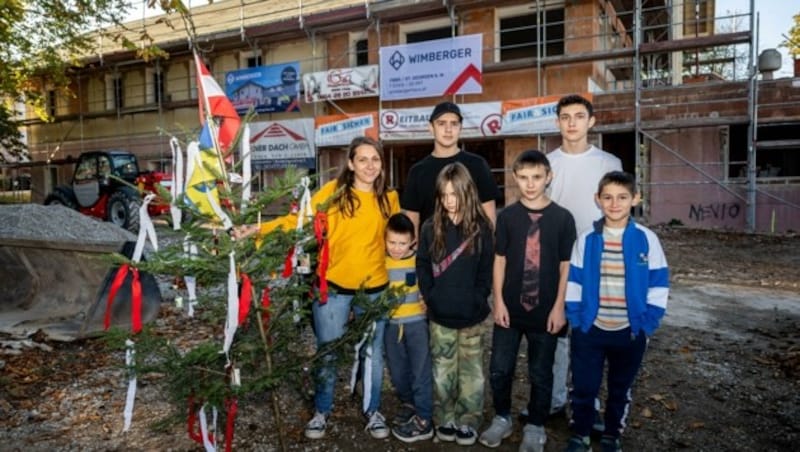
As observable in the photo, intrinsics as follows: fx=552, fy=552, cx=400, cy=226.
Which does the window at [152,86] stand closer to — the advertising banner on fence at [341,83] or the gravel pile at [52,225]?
the advertising banner on fence at [341,83]

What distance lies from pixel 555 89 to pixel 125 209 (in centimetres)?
1066

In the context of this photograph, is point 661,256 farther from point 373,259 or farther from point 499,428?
point 373,259

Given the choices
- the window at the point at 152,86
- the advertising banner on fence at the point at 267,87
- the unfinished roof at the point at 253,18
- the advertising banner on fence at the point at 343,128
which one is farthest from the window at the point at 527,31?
the window at the point at 152,86

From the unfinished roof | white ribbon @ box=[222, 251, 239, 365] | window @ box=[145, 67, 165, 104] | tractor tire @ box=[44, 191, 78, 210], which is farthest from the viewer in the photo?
window @ box=[145, 67, 165, 104]

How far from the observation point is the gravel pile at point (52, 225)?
20.8ft

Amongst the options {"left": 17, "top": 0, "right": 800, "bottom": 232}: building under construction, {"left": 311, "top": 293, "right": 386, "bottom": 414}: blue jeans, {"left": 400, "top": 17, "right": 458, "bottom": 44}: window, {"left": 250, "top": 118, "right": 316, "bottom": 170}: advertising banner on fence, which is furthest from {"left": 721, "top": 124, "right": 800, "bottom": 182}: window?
{"left": 311, "top": 293, "right": 386, "bottom": 414}: blue jeans

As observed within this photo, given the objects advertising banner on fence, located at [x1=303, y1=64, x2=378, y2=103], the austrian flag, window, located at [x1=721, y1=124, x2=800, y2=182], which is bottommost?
the austrian flag

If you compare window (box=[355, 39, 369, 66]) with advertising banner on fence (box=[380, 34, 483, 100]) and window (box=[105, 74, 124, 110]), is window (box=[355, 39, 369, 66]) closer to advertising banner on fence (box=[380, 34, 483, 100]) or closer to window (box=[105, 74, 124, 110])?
advertising banner on fence (box=[380, 34, 483, 100])

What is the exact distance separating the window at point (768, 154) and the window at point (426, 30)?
7451 mm

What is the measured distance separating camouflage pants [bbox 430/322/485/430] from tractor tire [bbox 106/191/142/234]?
1052 cm

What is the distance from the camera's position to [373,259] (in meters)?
3.13

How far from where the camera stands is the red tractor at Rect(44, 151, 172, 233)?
1284 cm

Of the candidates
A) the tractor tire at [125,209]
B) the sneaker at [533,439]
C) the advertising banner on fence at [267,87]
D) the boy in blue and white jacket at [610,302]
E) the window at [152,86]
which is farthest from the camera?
the window at [152,86]

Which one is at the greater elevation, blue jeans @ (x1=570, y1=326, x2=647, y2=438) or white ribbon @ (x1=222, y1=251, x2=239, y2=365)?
white ribbon @ (x1=222, y1=251, x2=239, y2=365)
